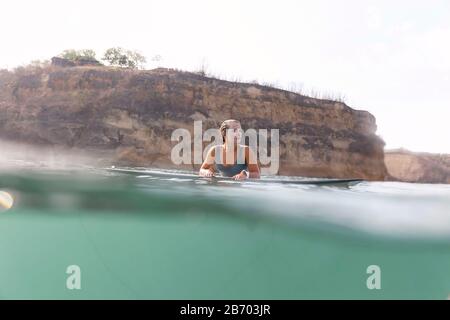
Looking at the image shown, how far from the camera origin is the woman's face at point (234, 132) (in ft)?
20.6

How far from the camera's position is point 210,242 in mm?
4906

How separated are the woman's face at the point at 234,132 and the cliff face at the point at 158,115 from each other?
12530 millimetres

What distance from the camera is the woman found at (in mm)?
6405

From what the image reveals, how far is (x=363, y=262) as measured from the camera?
5332 mm

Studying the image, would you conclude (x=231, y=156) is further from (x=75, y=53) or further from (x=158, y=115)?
(x=75, y=53)

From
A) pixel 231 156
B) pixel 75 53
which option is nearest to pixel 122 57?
pixel 75 53

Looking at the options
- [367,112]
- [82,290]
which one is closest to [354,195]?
[82,290]

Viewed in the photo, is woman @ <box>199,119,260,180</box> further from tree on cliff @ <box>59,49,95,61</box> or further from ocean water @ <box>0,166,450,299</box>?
tree on cliff @ <box>59,49,95,61</box>

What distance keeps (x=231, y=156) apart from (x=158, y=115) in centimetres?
1402

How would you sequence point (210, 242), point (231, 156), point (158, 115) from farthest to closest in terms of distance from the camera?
point (158, 115)
point (231, 156)
point (210, 242)

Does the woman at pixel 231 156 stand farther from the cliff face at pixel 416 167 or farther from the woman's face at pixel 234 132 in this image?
the cliff face at pixel 416 167

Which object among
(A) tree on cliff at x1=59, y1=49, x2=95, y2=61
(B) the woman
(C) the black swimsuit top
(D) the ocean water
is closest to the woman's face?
(B) the woman

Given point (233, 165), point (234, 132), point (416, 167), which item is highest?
point (234, 132)
